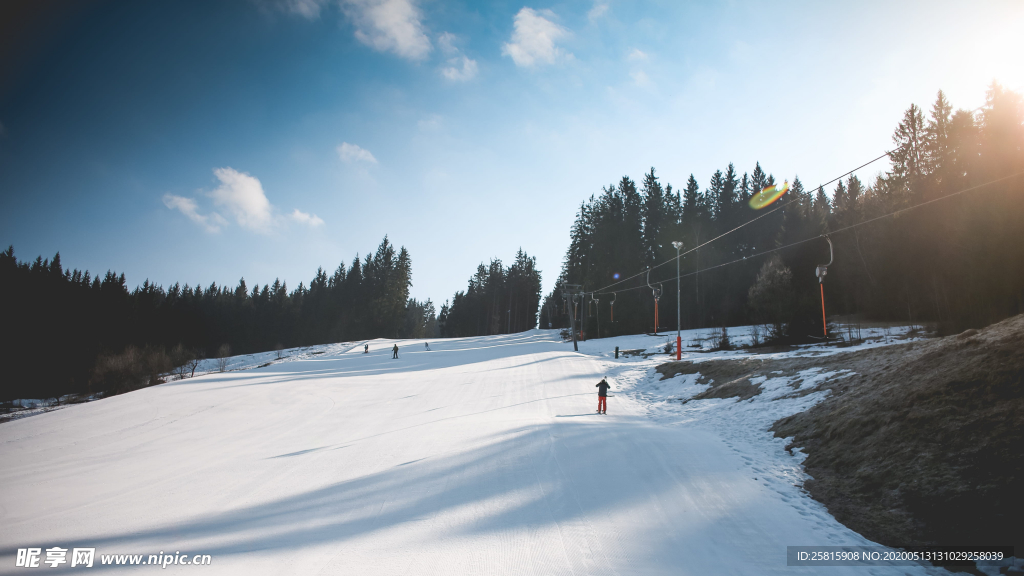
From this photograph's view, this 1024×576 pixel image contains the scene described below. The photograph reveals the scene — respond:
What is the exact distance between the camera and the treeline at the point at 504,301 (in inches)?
3622

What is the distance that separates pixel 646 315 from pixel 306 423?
47783mm

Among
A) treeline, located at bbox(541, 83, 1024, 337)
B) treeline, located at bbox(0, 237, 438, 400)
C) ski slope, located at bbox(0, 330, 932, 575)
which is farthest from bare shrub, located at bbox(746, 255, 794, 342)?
treeline, located at bbox(0, 237, 438, 400)

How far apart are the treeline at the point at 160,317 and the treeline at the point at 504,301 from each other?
50.6 feet

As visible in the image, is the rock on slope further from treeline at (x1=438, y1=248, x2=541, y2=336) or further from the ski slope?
treeline at (x1=438, y1=248, x2=541, y2=336)

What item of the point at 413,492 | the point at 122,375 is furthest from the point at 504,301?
the point at 413,492

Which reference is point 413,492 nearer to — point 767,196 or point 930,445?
point 930,445

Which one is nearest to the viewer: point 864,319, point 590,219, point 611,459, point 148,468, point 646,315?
point 611,459

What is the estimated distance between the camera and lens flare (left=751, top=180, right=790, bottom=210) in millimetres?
56812

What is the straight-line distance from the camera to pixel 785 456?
7.92 m

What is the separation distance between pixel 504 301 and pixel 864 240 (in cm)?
6836

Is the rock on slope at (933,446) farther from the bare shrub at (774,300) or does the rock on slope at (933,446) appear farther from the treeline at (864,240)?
the bare shrub at (774,300)

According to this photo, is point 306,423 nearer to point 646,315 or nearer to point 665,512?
point 665,512

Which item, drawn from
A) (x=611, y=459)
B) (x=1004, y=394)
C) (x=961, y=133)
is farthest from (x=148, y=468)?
(x=961, y=133)

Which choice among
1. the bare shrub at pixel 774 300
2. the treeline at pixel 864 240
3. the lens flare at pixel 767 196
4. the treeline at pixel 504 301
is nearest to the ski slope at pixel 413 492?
the treeline at pixel 864 240
